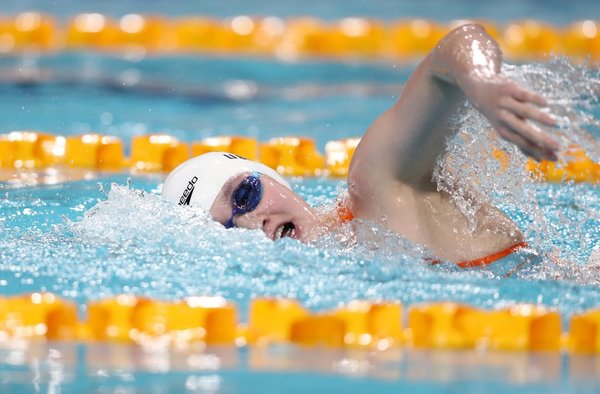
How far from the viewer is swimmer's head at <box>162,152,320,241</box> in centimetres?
293

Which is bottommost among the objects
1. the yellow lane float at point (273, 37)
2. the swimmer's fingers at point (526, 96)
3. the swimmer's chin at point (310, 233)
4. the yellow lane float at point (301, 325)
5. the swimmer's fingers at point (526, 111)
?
the yellow lane float at point (301, 325)

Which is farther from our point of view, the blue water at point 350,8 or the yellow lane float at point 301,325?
the blue water at point 350,8

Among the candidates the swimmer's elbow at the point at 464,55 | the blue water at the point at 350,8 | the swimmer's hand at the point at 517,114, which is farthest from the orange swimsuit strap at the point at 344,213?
the blue water at the point at 350,8

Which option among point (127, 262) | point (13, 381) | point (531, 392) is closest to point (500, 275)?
point (531, 392)

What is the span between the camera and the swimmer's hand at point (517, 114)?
6.62 feet

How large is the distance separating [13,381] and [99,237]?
1.07m

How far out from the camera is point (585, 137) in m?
4.05

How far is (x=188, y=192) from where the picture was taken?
3072 mm

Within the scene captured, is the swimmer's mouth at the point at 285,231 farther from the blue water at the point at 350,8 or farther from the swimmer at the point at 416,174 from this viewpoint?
the blue water at the point at 350,8

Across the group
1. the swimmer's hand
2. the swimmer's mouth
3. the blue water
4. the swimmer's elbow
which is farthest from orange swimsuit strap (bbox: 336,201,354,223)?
the blue water

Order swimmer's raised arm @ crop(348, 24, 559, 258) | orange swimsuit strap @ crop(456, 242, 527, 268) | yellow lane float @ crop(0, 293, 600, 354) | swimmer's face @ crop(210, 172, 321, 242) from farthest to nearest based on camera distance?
swimmer's face @ crop(210, 172, 321, 242) → orange swimsuit strap @ crop(456, 242, 527, 268) → yellow lane float @ crop(0, 293, 600, 354) → swimmer's raised arm @ crop(348, 24, 559, 258)

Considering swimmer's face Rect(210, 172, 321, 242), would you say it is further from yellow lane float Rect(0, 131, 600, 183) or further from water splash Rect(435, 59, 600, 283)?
yellow lane float Rect(0, 131, 600, 183)

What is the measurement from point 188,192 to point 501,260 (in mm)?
945

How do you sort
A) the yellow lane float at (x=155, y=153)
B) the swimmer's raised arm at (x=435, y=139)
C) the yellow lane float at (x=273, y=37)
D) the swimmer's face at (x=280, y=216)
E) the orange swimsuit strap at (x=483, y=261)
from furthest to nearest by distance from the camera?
the yellow lane float at (x=273, y=37) → the yellow lane float at (x=155, y=153) → the swimmer's face at (x=280, y=216) → the orange swimsuit strap at (x=483, y=261) → the swimmer's raised arm at (x=435, y=139)
